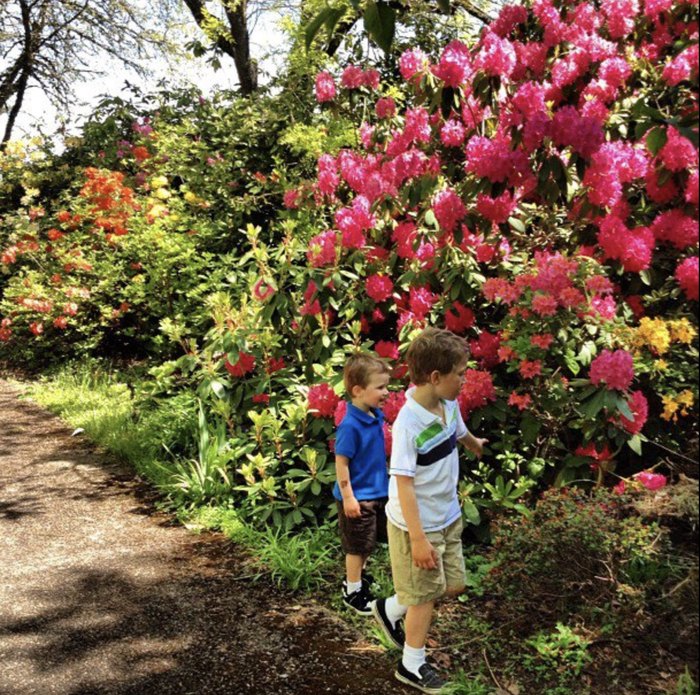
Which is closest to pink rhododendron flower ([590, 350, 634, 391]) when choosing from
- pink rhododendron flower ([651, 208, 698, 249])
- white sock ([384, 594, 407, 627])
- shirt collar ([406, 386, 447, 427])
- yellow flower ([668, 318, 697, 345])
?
yellow flower ([668, 318, 697, 345])

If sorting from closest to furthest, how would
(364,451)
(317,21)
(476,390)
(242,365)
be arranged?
(317,21) < (364,451) < (476,390) < (242,365)

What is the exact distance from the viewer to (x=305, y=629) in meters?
3.34

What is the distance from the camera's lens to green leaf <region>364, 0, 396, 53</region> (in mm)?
1575

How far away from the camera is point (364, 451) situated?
130 inches

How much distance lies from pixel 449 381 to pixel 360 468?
767mm

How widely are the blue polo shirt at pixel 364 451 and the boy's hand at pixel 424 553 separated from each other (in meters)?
0.65

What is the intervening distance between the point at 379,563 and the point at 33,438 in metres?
3.77

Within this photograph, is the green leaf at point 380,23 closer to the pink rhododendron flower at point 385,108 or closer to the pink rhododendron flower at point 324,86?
the pink rhododendron flower at point 385,108

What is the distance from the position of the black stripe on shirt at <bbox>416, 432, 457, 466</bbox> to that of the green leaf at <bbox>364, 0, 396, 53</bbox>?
149 cm

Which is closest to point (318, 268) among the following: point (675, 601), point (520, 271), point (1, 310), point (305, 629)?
point (520, 271)

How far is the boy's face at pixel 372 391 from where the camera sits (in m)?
3.24

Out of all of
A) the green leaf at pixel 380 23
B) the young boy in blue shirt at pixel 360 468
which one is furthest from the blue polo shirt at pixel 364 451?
the green leaf at pixel 380 23

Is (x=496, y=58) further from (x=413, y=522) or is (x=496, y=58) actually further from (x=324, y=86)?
(x=413, y=522)

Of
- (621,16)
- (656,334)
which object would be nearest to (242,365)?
(656,334)
